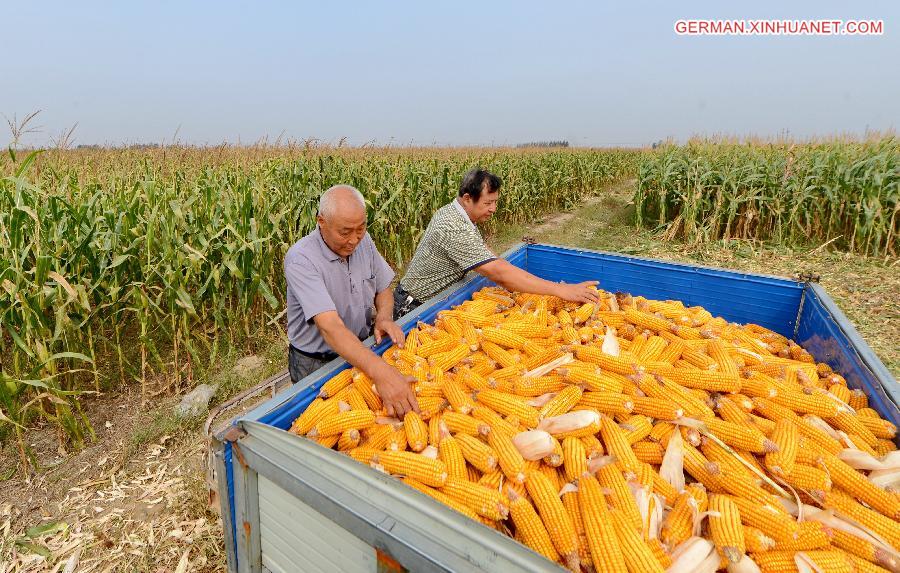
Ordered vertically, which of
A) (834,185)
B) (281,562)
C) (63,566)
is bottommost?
(63,566)

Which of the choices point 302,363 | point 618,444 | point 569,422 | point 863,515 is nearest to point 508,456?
point 569,422

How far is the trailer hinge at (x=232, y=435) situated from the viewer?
5.04ft

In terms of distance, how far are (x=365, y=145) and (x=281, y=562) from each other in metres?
9.49

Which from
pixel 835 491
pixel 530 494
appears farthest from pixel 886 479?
pixel 530 494

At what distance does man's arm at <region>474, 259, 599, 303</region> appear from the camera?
3133mm

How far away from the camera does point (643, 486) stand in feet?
5.36

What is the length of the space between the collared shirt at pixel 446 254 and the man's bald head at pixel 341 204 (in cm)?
105

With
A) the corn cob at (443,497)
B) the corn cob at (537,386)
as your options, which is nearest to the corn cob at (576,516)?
the corn cob at (443,497)

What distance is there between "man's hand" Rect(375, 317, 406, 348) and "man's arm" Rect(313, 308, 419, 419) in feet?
1.20

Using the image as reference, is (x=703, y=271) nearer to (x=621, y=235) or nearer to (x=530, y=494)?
(x=530, y=494)

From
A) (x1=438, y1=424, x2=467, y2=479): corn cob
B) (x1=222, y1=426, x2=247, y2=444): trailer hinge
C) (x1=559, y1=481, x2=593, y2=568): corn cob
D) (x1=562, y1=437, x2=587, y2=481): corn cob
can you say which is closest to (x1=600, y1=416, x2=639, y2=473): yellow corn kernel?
(x1=562, y1=437, x2=587, y2=481): corn cob

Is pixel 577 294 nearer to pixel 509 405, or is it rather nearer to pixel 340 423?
pixel 509 405

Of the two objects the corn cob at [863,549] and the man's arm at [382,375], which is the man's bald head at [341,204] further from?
the corn cob at [863,549]

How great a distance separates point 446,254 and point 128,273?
300 cm
